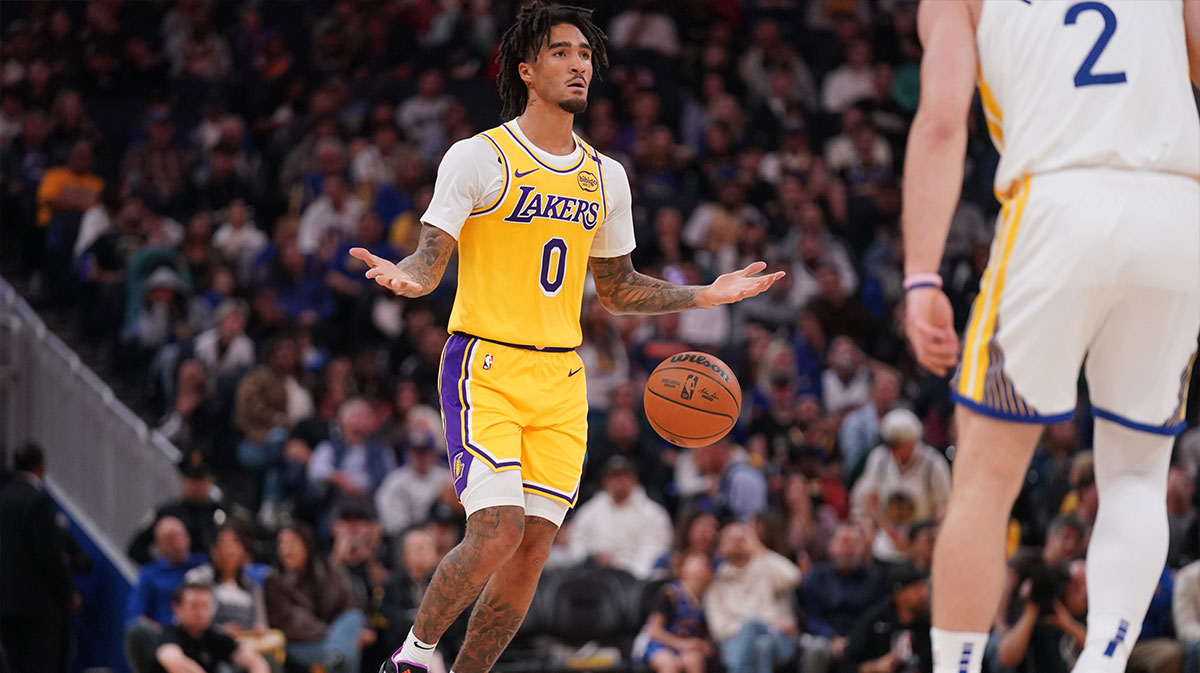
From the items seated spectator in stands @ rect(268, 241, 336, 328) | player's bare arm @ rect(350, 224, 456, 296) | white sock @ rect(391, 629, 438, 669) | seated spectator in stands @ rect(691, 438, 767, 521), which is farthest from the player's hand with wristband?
seated spectator in stands @ rect(268, 241, 336, 328)

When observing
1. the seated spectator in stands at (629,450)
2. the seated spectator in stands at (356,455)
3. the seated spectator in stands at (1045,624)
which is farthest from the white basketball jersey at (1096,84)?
the seated spectator in stands at (356,455)

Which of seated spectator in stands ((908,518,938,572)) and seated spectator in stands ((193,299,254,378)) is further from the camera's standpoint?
seated spectator in stands ((193,299,254,378))

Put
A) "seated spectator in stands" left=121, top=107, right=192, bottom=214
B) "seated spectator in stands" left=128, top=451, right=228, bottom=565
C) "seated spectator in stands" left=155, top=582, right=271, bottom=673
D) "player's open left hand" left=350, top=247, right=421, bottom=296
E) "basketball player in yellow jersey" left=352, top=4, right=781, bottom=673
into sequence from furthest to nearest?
"seated spectator in stands" left=121, top=107, right=192, bottom=214, "seated spectator in stands" left=128, top=451, right=228, bottom=565, "seated spectator in stands" left=155, top=582, right=271, bottom=673, "basketball player in yellow jersey" left=352, top=4, right=781, bottom=673, "player's open left hand" left=350, top=247, right=421, bottom=296

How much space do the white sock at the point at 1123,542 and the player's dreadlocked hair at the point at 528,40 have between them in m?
2.88

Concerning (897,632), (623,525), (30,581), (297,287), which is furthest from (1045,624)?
(297,287)

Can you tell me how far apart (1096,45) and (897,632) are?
278 inches

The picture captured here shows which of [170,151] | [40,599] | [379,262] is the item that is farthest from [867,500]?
[170,151]

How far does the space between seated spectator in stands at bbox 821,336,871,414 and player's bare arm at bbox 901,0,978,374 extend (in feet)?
32.5

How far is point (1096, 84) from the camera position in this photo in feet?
14.4

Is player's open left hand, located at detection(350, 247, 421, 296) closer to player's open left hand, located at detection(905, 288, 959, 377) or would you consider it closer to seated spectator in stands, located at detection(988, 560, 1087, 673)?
player's open left hand, located at detection(905, 288, 959, 377)

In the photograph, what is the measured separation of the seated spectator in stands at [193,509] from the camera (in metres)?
11.9

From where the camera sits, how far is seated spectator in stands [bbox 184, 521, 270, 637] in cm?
1089

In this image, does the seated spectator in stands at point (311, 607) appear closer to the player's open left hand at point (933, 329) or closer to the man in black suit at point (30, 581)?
the man in black suit at point (30, 581)

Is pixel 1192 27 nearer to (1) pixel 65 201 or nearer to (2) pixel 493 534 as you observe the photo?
(2) pixel 493 534
